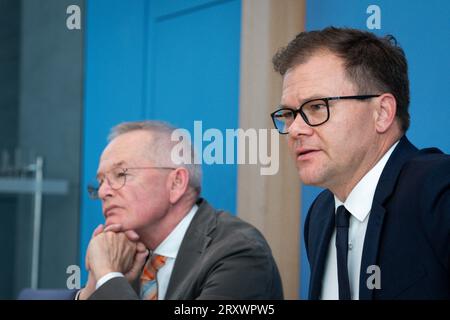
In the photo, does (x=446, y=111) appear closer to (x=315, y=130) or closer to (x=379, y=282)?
(x=315, y=130)

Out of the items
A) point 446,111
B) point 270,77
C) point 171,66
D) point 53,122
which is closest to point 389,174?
point 446,111

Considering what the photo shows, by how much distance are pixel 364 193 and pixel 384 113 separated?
0.15 m

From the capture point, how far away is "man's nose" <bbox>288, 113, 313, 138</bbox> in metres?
1.10

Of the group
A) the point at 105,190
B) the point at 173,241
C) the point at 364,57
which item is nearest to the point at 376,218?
the point at 364,57

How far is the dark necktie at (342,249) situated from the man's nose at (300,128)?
146 millimetres

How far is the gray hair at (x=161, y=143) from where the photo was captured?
1354 mm

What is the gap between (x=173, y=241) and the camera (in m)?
1.33

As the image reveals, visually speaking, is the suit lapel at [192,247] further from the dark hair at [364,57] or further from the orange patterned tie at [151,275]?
the dark hair at [364,57]

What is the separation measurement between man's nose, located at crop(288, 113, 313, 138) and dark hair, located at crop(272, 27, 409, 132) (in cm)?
11

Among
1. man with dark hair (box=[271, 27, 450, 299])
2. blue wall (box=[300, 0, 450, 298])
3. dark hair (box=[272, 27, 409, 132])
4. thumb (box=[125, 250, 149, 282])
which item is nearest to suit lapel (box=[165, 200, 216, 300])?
thumb (box=[125, 250, 149, 282])

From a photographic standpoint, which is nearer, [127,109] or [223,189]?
[223,189]

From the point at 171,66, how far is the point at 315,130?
2.36 feet

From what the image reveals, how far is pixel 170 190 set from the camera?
4.47ft

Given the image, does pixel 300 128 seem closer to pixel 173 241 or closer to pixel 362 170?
pixel 362 170
